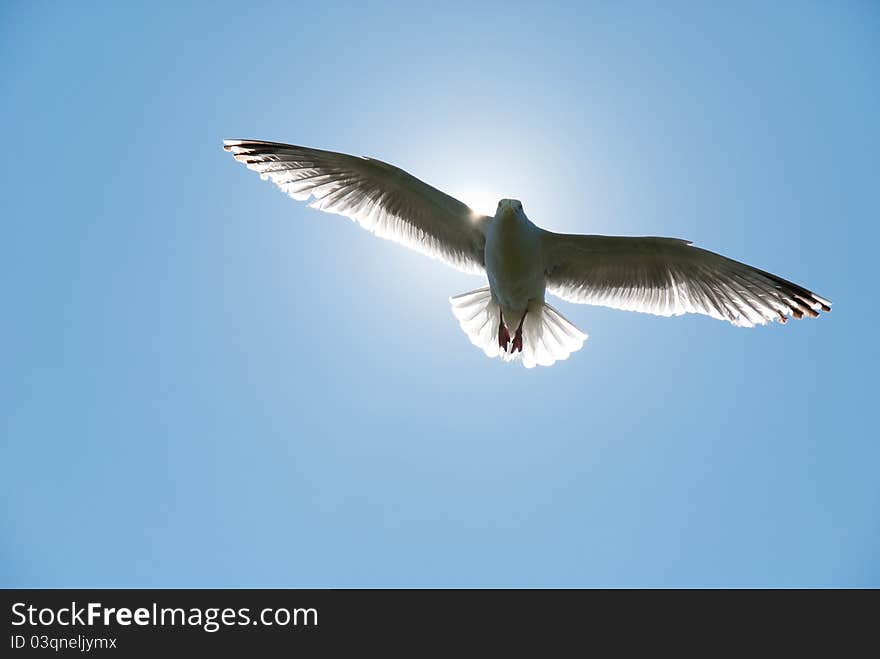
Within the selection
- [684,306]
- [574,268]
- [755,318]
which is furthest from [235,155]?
[755,318]

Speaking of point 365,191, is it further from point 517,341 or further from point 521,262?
point 517,341

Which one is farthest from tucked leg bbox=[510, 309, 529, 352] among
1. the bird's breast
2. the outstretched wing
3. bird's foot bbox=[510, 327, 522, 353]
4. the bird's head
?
the bird's head

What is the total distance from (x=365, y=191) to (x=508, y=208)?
53.0 inches

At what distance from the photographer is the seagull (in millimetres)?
6414

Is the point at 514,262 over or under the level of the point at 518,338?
over

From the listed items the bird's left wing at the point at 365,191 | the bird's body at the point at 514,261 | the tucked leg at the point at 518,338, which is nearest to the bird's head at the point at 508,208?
the bird's body at the point at 514,261

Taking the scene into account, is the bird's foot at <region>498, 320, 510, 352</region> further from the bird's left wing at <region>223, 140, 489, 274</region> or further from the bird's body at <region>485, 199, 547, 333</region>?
the bird's left wing at <region>223, 140, 489, 274</region>

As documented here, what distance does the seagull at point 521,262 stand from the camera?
6.41 m

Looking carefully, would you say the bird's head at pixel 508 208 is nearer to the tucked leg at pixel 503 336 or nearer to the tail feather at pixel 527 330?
the tail feather at pixel 527 330

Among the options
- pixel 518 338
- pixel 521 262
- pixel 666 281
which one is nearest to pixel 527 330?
pixel 518 338

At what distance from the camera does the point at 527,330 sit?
7.00m

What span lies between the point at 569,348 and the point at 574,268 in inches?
29.3
